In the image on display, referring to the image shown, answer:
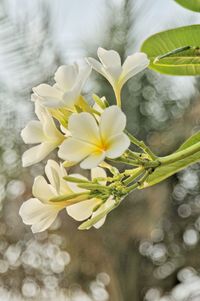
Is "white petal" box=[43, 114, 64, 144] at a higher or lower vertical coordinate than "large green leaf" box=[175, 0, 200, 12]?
lower

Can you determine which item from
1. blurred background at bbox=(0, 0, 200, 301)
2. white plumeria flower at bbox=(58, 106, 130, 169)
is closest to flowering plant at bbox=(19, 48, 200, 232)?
white plumeria flower at bbox=(58, 106, 130, 169)

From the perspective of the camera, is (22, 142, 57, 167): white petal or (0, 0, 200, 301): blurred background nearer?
(22, 142, 57, 167): white petal

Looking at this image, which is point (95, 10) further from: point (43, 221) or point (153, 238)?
point (43, 221)

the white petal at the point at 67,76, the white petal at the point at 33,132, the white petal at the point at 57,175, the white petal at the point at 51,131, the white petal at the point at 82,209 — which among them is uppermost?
the white petal at the point at 67,76

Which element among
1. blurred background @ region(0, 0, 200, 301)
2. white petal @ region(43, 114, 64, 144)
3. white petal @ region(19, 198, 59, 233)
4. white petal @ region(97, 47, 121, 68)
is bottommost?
blurred background @ region(0, 0, 200, 301)

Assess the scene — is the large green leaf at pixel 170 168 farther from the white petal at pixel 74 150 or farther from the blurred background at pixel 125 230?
the blurred background at pixel 125 230

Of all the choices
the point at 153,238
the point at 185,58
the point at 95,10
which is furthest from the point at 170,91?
the point at 185,58

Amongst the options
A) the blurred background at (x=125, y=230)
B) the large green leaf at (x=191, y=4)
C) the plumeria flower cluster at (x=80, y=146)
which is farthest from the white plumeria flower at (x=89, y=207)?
the blurred background at (x=125, y=230)

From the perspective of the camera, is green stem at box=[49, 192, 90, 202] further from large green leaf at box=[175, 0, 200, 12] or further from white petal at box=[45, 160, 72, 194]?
large green leaf at box=[175, 0, 200, 12]
